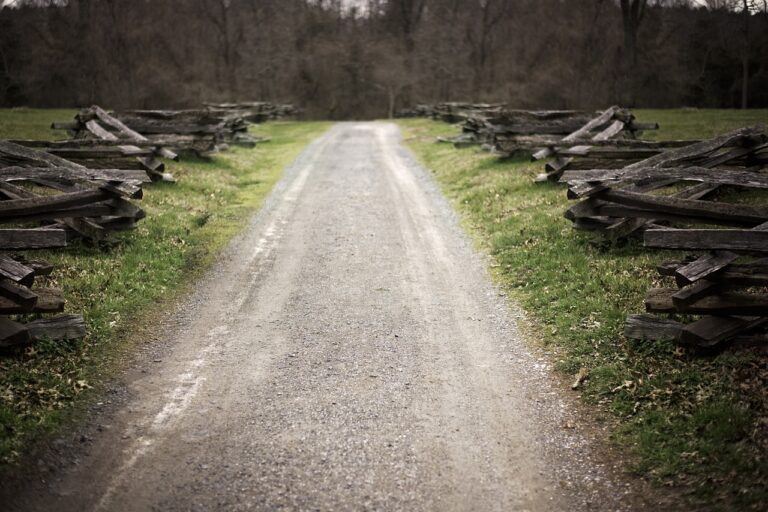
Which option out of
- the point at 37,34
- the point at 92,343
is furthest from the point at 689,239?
the point at 37,34

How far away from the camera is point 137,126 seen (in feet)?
66.2

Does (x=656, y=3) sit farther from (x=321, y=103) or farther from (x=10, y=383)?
→ (x=10, y=383)

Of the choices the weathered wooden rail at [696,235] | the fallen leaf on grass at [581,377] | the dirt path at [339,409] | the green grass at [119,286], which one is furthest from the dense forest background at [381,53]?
the fallen leaf on grass at [581,377]

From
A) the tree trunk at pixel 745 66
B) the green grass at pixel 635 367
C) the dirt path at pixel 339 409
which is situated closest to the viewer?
the dirt path at pixel 339 409

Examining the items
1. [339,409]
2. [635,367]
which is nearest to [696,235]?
[635,367]

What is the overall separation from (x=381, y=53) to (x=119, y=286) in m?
58.1

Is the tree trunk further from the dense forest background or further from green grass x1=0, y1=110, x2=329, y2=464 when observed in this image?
green grass x1=0, y1=110, x2=329, y2=464

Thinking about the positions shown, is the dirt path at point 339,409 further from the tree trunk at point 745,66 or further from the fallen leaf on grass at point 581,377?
the tree trunk at point 745,66

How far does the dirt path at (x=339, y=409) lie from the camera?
4.86 m

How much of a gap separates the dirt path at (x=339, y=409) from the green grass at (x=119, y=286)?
496mm

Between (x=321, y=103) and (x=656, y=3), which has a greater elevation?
(x=656, y=3)

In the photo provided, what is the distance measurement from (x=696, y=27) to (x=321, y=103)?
34.5m

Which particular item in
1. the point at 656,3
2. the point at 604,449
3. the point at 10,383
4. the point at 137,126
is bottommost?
the point at 604,449

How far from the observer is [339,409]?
610cm
